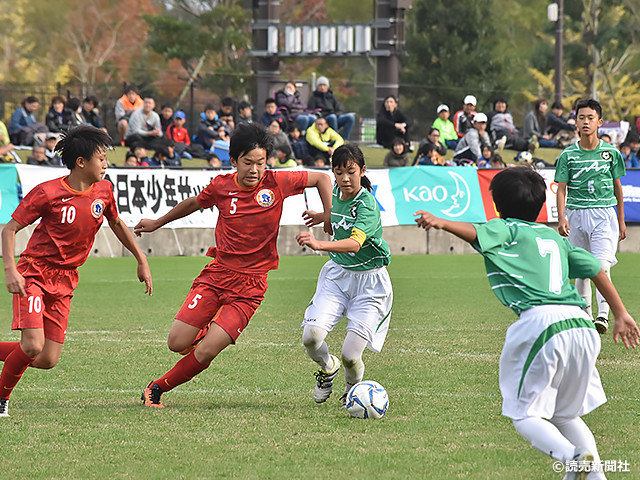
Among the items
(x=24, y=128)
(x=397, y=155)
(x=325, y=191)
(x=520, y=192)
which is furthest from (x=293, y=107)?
(x=520, y=192)

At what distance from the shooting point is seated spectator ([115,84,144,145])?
70.7 feet

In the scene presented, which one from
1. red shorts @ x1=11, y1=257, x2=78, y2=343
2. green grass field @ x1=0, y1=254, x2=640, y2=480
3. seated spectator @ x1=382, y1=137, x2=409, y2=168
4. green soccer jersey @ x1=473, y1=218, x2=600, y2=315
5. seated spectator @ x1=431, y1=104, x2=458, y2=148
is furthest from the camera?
seated spectator @ x1=431, y1=104, x2=458, y2=148

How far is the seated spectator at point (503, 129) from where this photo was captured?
23.5 m

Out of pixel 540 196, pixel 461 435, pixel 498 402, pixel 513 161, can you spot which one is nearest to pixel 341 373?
pixel 498 402

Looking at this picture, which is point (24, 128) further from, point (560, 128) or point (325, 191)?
point (325, 191)

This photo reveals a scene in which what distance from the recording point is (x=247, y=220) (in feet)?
21.7

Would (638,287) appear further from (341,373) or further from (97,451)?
(97,451)

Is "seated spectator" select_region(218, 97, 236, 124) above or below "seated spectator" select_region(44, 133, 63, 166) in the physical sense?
above

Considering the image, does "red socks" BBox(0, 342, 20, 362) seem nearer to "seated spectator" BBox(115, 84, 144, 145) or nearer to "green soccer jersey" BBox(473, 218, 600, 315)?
"green soccer jersey" BBox(473, 218, 600, 315)

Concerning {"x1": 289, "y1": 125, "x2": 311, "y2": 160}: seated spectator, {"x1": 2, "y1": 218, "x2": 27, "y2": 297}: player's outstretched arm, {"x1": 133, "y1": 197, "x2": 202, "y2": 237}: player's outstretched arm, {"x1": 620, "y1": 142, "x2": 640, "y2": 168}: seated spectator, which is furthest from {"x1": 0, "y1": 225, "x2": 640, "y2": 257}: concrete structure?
{"x1": 2, "y1": 218, "x2": 27, "y2": 297}: player's outstretched arm

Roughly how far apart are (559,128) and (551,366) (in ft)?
72.5

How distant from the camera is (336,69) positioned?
49688 millimetres

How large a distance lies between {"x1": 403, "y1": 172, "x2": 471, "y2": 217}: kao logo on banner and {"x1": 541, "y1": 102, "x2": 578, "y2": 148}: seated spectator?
28.4 ft

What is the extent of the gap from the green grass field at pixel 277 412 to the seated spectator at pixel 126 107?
11113mm
